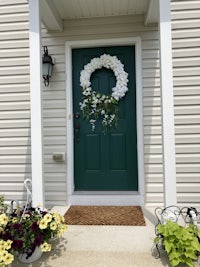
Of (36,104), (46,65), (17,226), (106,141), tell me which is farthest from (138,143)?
(17,226)

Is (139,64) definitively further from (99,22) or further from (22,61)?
(22,61)

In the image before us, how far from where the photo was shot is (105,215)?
2701 mm

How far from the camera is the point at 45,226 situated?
1.86 m

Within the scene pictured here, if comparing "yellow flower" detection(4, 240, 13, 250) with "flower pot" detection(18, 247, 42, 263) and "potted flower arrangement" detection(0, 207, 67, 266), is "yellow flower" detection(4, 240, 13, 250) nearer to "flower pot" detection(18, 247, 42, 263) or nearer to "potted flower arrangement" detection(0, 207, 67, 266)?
"potted flower arrangement" detection(0, 207, 67, 266)

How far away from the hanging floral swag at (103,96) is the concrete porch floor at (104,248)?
1.31 m

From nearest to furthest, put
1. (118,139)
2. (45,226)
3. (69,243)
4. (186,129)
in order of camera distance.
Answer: (45,226), (69,243), (186,129), (118,139)

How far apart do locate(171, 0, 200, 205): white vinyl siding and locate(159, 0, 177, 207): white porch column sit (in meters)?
0.59

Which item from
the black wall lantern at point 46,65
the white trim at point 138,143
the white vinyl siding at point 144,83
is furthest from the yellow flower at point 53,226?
the black wall lantern at point 46,65

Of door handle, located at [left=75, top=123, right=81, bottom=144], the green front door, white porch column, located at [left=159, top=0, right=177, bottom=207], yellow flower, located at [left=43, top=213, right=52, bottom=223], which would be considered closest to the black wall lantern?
the green front door

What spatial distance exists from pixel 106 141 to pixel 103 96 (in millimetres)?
577

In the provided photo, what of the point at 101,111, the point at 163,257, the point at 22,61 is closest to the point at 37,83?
the point at 22,61

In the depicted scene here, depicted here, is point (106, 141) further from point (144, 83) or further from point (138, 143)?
point (144, 83)

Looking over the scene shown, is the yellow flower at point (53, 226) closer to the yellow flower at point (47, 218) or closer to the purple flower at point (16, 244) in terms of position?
the yellow flower at point (47, 218)

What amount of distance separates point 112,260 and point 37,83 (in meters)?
1.64
